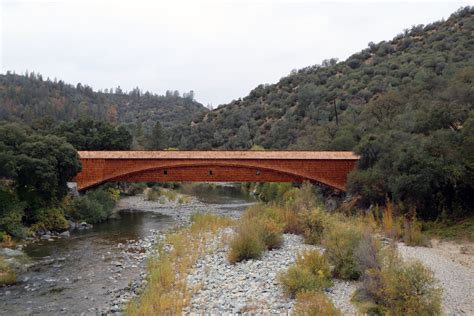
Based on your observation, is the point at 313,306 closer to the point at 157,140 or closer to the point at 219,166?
the point at 219,166

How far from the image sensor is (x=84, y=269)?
15.8 metres

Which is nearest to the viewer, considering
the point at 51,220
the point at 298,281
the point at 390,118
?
the point at 298,281

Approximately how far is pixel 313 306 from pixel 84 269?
9967 millimetres

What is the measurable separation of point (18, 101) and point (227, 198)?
7246 centimetres

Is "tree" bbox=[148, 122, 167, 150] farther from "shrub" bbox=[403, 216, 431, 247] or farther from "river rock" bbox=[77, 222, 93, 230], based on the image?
"shrub" bbox=[403, 216, 431, 247]

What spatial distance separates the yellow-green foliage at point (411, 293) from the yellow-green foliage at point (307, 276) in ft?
6.27

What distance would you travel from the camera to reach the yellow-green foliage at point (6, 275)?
13.7 metres

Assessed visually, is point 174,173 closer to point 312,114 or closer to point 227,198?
point 227,198

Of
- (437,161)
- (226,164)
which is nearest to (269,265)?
(437,161)

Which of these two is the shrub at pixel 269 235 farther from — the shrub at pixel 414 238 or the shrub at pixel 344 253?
the shrub at pixel 414 238

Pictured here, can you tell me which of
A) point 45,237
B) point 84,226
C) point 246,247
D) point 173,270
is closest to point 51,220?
point 45,237

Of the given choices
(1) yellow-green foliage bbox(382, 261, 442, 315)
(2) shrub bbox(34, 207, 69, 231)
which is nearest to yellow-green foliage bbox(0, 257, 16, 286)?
(2) shrub bbox(34, 207, 69, 231)

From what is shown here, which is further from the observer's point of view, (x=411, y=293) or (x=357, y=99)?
(x=357, y=99)

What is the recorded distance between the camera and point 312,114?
50562 millimetres
